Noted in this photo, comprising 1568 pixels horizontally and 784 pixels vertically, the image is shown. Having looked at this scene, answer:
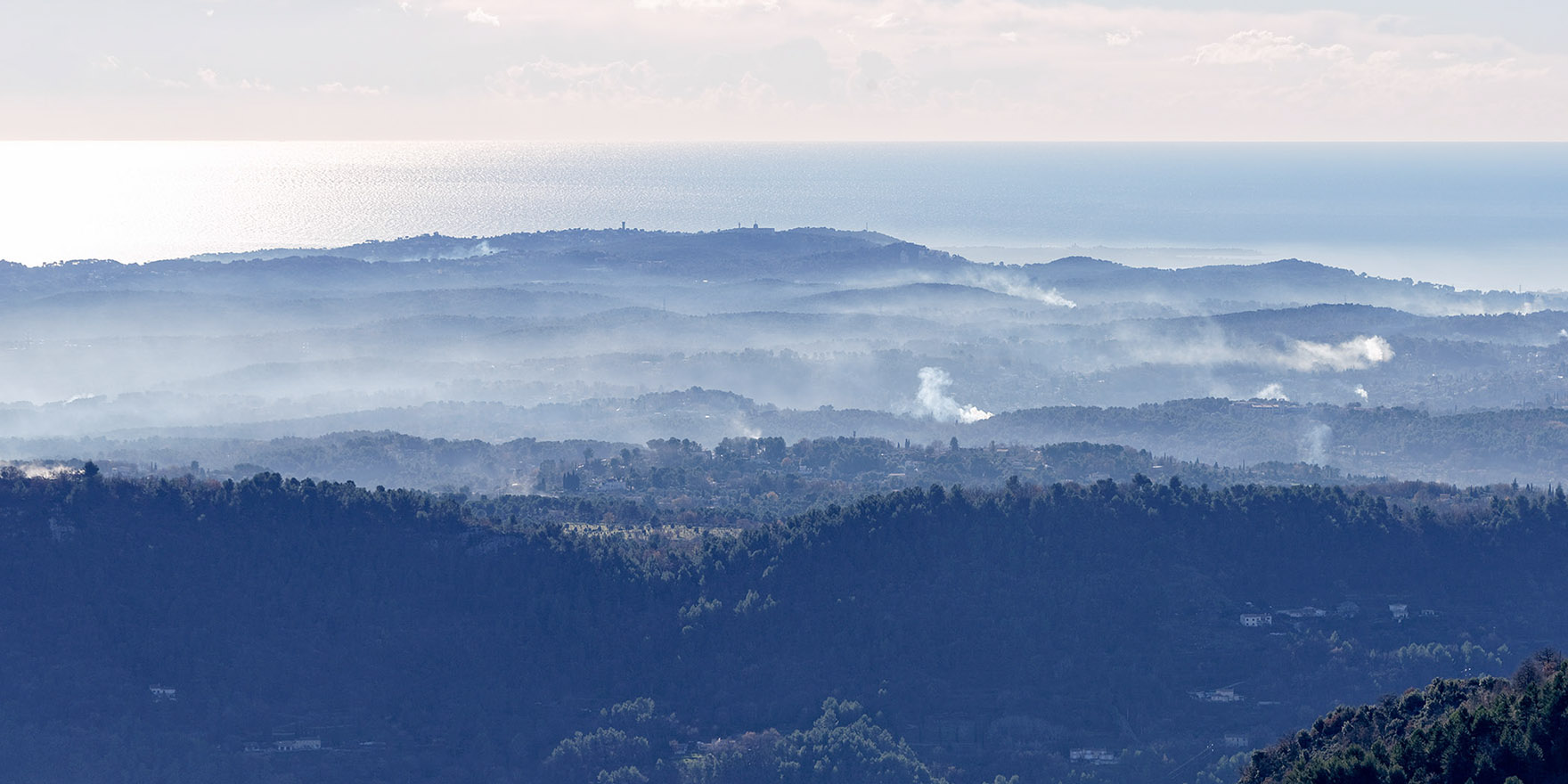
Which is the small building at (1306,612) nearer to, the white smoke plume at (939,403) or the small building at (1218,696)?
the small building at (1218,696)

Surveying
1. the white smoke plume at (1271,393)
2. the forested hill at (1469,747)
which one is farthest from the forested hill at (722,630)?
the white smoke plume at (1271,393)

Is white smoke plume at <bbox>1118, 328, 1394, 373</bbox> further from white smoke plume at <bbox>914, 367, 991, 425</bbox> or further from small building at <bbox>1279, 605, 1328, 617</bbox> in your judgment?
small building at <bbox>1279, 605, 1328, 617</bbox>

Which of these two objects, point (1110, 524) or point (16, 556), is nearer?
point (16, 556)

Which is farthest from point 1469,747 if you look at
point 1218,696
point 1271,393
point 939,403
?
point 1271,393

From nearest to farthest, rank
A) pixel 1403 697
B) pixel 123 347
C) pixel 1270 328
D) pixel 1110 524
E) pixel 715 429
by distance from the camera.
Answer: pixel 1403 697
pixel 1110 524
pixel 715 429
pixel 123 347
pixel 1270 328

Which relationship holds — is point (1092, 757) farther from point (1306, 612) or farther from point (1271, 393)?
point (1271, 393)

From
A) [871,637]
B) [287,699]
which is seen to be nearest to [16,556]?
[287,699]

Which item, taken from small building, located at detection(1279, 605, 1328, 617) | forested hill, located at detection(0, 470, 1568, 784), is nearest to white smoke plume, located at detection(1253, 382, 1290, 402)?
forested hill, located at detection(0, 470, 1568, 784)

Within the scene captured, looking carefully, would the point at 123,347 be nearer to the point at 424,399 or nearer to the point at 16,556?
the point at 424,399
